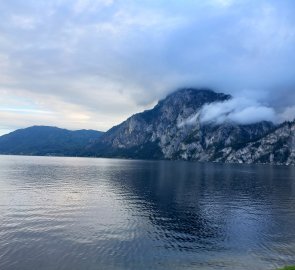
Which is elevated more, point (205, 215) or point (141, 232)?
point (205, 215)

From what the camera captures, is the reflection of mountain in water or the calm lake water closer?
the calm lake water

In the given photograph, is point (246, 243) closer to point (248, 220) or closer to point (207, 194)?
point (248, 220)

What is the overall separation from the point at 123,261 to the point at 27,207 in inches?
2145

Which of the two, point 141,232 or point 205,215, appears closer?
point 141,232

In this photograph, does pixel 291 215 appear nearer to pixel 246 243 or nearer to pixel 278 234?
pixel 278 234

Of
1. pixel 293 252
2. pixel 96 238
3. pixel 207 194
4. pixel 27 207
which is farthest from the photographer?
pixel 207 194

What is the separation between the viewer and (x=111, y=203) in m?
113

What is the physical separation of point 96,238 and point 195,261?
843 inches

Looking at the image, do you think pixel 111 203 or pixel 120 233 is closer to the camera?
pixel 120 233

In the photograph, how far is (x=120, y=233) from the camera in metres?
72.4

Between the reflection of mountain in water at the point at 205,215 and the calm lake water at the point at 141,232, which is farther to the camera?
the reflection of mountain in water at the point at 205,215

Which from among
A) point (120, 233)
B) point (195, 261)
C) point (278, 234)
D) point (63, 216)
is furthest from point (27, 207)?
point (278, 234)

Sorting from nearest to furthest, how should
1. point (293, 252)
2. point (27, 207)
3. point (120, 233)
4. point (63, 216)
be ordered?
point (293, 252)
point (120, 233)
point (63, 216)
point (27, 207)

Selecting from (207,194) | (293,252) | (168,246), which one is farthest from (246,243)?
(207,194)
